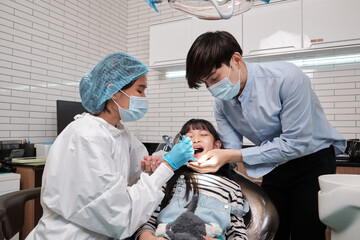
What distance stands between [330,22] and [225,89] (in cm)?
189

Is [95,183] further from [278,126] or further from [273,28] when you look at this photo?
[273,28]

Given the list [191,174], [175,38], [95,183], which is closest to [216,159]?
[191,174]

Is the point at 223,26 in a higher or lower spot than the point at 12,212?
higher

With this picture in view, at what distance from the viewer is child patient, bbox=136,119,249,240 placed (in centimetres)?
130

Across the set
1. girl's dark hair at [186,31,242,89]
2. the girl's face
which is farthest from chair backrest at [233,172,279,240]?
girl's dark hair at [186,31,242,89]

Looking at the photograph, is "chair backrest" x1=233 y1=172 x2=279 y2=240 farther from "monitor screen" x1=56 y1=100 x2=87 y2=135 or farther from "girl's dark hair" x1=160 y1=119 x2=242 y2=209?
"monitor screen" x1=56 y1=100 x2=87 y2=135

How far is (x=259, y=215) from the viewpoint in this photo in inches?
54.7

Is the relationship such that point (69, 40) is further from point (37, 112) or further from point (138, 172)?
point (138, 172)

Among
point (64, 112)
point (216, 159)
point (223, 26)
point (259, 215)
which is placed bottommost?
point (259, 215)

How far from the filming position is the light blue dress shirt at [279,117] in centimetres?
130

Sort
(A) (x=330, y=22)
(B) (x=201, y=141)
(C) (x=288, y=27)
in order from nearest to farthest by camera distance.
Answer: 1. (B) (x=201, y=141)
2. (A) (x=330, y=22)
3. (C) (x=288, y=27)

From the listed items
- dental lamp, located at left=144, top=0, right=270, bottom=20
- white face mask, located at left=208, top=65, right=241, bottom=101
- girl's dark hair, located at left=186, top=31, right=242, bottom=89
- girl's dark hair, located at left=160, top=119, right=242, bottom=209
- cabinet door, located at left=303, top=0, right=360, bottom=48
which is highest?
cabinet door, located at left=303, top=0, right=360, bottom=48

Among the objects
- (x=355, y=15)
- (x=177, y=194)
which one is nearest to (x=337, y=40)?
(x=355, y=15)

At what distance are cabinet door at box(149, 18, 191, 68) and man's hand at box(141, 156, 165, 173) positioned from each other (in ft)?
6.81
